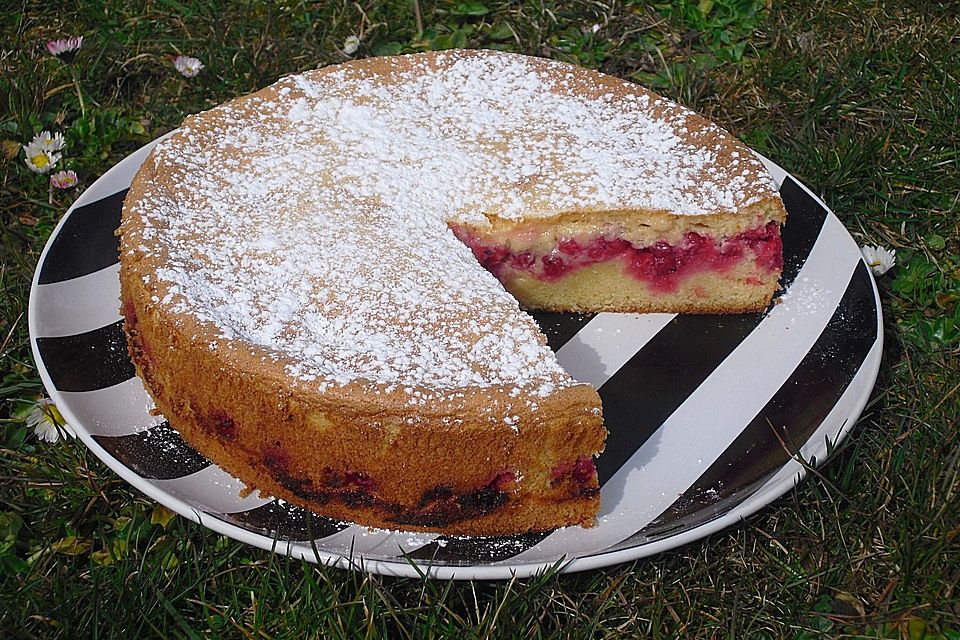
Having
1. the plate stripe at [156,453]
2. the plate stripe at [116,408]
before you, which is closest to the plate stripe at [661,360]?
the plate stripe at [156,453]

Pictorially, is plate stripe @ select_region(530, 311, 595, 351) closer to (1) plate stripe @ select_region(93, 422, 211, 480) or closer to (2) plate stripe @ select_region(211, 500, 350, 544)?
(2) plate stripe @ select_region(211, 500, 350, 544)

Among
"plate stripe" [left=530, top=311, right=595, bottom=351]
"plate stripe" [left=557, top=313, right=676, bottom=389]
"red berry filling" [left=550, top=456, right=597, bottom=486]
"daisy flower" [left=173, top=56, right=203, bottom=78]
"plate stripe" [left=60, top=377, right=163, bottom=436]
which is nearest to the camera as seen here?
"red berry filling" [left=550, top=456, right=597, bottom=486]

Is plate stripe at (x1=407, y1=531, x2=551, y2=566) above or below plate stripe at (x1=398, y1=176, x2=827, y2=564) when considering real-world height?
above

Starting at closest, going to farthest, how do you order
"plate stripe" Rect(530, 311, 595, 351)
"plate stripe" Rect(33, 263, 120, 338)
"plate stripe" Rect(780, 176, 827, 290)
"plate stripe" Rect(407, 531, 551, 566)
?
"plate stripe" Rect(407, 531, 551, 566)
"plate stripe" Rect(33, 263, 120, 338)
"plate stripe" Rect(530, 311, 595, 351)
"plate stripe" Rect(780, 176, 827, 290)

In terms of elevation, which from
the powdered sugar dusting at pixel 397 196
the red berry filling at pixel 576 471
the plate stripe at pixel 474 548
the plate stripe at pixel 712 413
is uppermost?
the powdered sugar dusting at pixel 397 196

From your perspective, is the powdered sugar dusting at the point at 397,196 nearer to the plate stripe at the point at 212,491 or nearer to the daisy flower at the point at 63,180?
the plate stripe at the point at 212,491

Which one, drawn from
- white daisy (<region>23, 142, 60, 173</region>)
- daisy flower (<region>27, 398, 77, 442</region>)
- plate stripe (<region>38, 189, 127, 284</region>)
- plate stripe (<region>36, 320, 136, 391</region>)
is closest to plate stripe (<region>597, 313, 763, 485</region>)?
plate stripe (<region>36, 320, 136, 391</region>)

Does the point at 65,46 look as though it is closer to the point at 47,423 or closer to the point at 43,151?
the point at 43,151
